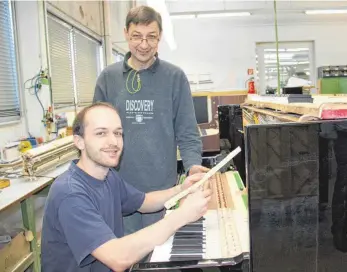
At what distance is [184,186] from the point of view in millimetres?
1472

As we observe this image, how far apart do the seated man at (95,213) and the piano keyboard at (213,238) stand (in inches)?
2.4

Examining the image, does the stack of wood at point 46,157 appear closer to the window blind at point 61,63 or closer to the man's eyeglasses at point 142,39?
the man's eyeglasses at point 142,39

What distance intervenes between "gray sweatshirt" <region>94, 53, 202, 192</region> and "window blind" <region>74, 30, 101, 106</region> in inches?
129

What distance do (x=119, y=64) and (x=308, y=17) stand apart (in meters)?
7.98

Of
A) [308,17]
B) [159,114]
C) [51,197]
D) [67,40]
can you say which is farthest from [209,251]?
[308,17]

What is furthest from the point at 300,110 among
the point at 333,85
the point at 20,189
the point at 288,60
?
the point at 288,60

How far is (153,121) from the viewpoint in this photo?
5.66ft

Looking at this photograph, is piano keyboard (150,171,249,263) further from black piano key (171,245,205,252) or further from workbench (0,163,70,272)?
workbench (0,163,70,272)

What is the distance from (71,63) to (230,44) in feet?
15.9

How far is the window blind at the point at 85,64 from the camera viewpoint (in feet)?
16.6

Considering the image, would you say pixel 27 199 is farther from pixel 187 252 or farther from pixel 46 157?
pixel 187 252

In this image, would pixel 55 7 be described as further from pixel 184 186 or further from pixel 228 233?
pixel 228 233

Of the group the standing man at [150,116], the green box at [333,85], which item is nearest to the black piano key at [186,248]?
the standing man at [150,116]

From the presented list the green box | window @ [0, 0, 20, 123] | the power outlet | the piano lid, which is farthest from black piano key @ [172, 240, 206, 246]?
the green box
